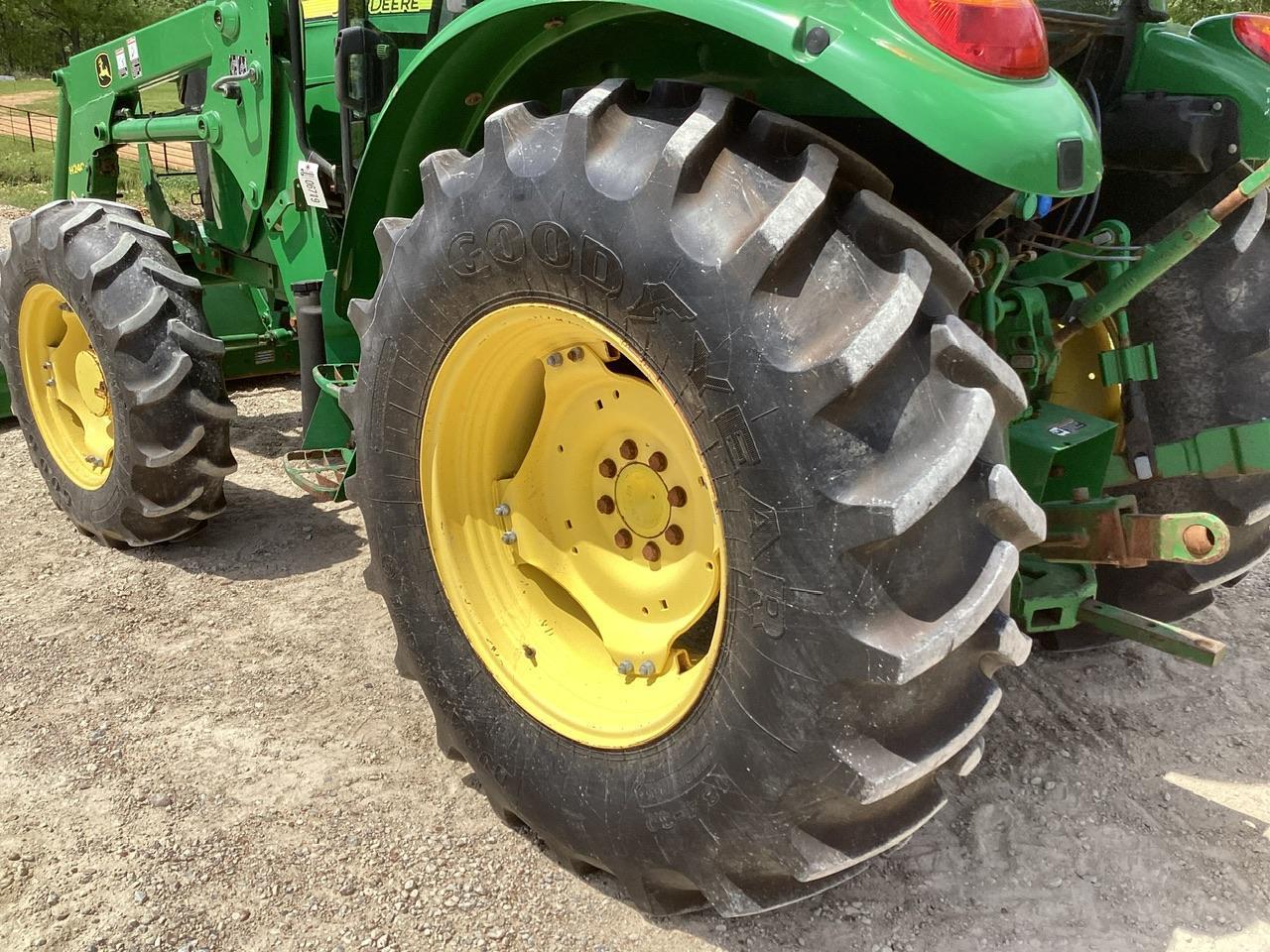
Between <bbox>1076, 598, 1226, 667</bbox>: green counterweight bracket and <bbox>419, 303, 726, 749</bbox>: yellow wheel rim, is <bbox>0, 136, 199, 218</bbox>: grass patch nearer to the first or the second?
<bbox>419, 303, 726, 749</bbox>: yellow wheel rim

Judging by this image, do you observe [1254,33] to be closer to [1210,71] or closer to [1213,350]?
[1210,71]

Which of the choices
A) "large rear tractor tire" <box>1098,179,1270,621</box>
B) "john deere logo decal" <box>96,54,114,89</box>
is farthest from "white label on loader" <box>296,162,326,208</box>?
"large rear tractor tire" <box>1098,179,1270,621</box>

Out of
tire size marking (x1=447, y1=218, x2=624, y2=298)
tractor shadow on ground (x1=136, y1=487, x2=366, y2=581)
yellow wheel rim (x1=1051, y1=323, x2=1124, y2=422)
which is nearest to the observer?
tire size marking (x1=447, y1=218, x2=624, y2=298)

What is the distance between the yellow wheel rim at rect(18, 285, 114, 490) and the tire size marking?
2.56m

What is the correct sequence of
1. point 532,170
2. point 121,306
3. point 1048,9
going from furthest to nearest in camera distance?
point 121,306
point 1048,9
point 532,170

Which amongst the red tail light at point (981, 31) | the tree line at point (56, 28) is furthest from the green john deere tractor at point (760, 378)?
the tree line at point (56, 28)

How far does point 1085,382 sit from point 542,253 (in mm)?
1623

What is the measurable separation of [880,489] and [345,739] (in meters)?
1.80

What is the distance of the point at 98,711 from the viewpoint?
2.88 meters

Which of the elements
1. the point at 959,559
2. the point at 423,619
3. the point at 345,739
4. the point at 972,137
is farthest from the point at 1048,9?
the point at 345,739

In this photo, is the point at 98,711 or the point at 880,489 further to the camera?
the point at 98,711

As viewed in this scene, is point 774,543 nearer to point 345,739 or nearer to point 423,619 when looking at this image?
point 423,619

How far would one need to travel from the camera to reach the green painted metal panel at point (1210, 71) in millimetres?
2350

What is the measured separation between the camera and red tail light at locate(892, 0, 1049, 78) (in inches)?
59.5
